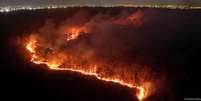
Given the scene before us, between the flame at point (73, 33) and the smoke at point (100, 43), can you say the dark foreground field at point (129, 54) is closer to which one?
the smoke at point (100, 43)

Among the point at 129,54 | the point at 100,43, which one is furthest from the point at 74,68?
the point at 100,43

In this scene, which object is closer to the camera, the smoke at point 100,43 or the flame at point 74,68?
the flame at point 74,68

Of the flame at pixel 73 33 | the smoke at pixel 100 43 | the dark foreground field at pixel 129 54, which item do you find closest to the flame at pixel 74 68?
the smoke at pixel 100 43

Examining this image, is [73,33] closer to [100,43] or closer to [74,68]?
[100,43]

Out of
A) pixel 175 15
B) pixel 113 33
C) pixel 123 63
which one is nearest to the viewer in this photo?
Answer: pixel 123 63

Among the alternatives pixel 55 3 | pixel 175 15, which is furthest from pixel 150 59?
pixel 55 3

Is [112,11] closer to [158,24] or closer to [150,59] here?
[158,24]

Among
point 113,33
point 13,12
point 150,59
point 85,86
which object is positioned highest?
Result: point 13,12
